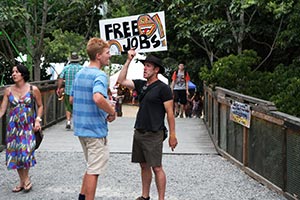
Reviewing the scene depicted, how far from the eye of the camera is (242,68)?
11125 mm

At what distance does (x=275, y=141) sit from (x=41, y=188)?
2.87m

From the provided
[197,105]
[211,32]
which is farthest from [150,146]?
[197,105]

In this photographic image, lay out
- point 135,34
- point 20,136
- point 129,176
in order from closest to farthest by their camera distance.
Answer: point 20,136, point 129,176, point 135,34

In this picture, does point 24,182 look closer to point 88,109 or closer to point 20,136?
point 20,136

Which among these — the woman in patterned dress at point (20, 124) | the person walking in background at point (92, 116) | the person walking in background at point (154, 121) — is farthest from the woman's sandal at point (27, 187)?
the person walking in background at point (154, 121)

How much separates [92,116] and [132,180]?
7.38ft

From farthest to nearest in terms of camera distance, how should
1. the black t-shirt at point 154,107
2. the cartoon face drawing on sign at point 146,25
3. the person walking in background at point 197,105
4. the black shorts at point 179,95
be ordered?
1. the person walking in background at point 197,105
2. the black shorts at point 179,95
3. the cartoon face drawing on sign at point 146,25
4. the black t-shirt at point 154,107

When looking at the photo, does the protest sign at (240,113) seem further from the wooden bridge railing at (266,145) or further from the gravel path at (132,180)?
the gravel path at (132,180)

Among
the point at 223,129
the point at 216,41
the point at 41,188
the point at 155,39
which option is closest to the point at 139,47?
the point at 155,39

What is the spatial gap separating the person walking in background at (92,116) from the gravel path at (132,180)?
1.09 meters

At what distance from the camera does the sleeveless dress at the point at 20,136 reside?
6434 mm

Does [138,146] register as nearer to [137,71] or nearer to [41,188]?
[41,188]

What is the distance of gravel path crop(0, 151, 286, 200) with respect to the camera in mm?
6520

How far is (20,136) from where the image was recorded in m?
6.45
